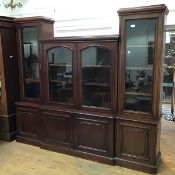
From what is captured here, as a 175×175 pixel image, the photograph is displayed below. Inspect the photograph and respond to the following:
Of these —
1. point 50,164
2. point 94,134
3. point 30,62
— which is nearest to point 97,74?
point 94,134

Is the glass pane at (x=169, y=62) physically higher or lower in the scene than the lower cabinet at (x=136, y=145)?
higher

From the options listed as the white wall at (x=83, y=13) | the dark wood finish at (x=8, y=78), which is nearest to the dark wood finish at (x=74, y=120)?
the dark wood finish at (x=8, y=78)

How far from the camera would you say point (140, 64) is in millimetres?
2924

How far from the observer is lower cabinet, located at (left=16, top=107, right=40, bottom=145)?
368 cm

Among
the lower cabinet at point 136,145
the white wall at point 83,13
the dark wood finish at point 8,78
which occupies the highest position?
the white wall at point 83,13

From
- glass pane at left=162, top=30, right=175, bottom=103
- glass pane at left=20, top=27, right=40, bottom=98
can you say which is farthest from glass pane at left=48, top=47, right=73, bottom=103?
glass pane at left=162, top=30, right=175, bottom=103

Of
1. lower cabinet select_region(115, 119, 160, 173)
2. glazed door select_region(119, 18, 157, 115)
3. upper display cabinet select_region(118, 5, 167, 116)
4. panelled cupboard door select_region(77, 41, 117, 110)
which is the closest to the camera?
upper display cabinet select_region(118, 5, 167, 116)

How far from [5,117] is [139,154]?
234cm

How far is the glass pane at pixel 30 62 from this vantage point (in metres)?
3.61

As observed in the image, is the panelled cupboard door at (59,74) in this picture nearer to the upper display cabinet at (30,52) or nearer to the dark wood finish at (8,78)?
the upper display cabinet at (30,52)

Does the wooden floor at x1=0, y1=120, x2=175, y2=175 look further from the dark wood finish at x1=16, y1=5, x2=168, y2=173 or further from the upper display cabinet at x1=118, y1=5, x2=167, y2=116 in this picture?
the upper display cabinet at x1=118, y1=5, x2=167, y2=116

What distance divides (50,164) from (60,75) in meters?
1.32

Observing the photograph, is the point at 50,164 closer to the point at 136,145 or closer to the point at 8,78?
the point at 136,145

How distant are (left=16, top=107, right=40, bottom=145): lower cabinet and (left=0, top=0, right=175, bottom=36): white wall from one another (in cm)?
149
